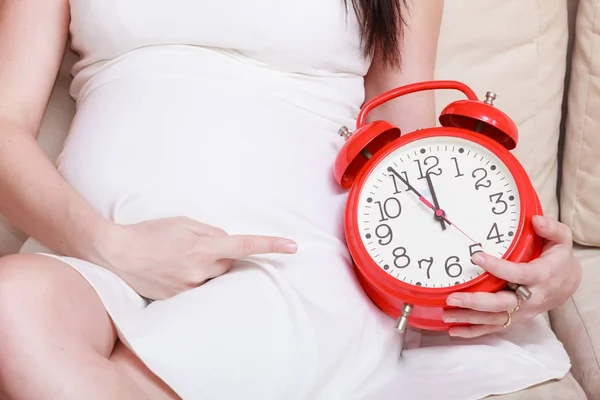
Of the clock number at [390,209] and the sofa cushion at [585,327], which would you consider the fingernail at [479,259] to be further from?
the sofa cushion at [585,327]

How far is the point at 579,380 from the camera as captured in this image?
111 cm

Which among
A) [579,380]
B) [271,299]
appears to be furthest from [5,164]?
[579,380]

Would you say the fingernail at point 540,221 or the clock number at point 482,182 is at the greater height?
the clock number at point 482,182

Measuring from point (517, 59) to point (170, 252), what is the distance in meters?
0.77

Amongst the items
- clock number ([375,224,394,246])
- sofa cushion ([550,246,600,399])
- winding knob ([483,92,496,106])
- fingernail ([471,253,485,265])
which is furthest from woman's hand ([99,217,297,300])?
sofa cushion ([550,246,600,399])

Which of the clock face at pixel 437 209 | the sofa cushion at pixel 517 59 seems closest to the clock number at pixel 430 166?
the clock face at pixel 437 209

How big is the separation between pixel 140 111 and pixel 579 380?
753 millimetres

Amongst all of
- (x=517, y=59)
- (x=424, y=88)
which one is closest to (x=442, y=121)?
(x=424, y=88)

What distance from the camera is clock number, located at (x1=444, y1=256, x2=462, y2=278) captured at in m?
0.92

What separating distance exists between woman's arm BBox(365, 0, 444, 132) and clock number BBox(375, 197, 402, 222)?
0.77 ft

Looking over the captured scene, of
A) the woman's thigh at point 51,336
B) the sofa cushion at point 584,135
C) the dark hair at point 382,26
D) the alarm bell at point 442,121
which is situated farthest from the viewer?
the sofa cushion at point 584,135

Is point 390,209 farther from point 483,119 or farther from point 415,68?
point 415,68

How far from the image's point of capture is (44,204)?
0.94 meters

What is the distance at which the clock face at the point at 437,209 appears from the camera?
925 mm
